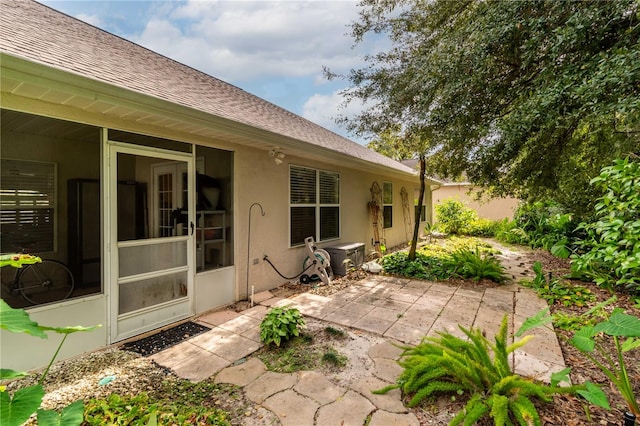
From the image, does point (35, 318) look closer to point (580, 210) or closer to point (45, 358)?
point (45, 358)

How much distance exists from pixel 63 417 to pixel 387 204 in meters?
9.19

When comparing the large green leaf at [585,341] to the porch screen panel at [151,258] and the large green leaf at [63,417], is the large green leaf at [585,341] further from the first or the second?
the porch screen panel at [151,258]

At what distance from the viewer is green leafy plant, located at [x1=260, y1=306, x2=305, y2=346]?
3037 mm

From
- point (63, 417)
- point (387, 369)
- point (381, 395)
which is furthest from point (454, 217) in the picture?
point (63, 417)

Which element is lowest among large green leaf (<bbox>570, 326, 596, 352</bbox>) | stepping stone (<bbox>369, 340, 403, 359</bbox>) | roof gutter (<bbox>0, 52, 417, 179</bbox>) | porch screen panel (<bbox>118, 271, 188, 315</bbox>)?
stepping stone (<bbox>369, 340, 403, 359</bbox>)

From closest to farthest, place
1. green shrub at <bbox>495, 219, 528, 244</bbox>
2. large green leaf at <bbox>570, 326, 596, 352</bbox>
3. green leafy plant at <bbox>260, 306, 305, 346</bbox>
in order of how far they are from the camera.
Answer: large green leaf at <bbox>570, 326, 596, 352</bbox> < green leafy plant at <bbox>260, 306, 305, 346</bbox> < green shrub at <bbox>495, 219, 528, 244</bbox>

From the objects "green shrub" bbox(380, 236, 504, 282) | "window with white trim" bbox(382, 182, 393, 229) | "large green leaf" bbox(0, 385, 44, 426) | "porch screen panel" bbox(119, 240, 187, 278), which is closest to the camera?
"large green leaf" bbox(0, 385, 44, 426)

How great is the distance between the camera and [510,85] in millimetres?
4469

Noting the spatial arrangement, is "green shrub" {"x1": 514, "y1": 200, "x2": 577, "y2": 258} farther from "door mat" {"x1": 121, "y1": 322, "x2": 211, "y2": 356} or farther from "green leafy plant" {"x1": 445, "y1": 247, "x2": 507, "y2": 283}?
"door mat" {"x1": 121, "y1": 322, "x2": 211, "y2": 356}

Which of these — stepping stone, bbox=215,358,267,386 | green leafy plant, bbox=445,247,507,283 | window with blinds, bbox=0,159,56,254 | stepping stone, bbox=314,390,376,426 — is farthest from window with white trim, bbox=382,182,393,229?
window with blinds, bbox=0,159,56,254

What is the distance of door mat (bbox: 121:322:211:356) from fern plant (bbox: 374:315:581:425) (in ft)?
7.64

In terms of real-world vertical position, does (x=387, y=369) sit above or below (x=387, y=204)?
below

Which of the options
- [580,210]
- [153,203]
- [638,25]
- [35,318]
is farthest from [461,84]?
[35,318]

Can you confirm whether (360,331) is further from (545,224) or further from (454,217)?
(454,217)
